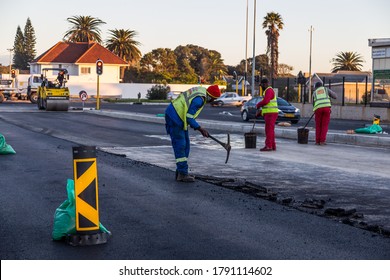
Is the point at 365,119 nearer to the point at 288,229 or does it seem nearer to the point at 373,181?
the point at 373,181

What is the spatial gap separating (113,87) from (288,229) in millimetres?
79738

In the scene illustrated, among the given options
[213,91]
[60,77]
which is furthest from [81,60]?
[213,91]

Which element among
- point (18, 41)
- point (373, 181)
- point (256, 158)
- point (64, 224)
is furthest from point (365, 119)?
point (18, 41)

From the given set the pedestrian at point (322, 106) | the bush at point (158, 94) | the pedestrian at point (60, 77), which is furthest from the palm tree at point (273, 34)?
the pedestrian at point (322, 106)

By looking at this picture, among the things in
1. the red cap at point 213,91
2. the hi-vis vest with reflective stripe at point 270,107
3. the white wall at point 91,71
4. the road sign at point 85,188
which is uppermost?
the white wall at point 91,71

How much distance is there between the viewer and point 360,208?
917 centimetres

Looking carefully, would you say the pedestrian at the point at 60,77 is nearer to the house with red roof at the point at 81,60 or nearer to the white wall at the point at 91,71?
the white wall at the point at 91,71

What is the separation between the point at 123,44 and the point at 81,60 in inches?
735

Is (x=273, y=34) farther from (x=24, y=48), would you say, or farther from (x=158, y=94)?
(x=24, y=48)

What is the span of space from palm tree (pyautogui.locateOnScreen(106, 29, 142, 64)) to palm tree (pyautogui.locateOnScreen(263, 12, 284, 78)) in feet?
96.4

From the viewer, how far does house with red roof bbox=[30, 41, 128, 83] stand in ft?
313

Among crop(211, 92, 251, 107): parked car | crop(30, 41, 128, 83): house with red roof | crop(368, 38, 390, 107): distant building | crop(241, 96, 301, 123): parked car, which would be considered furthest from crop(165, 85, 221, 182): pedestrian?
crop(30, 41, 128, 83): house with red roof

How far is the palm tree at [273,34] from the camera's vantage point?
8888 cm

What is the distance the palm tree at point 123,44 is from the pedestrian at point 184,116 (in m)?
102
